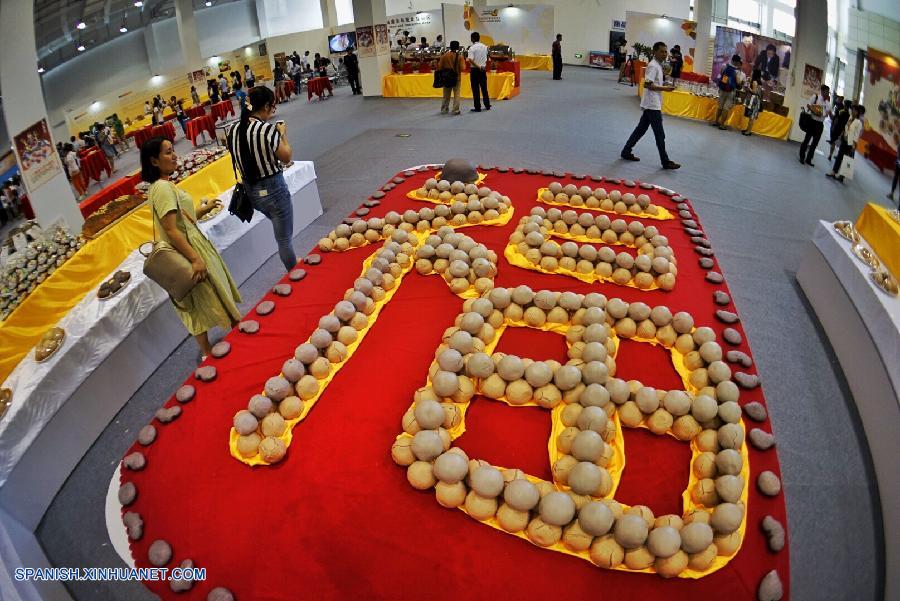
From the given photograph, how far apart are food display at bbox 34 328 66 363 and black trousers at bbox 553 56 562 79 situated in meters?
12.3

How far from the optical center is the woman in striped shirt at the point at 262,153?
10.6ft

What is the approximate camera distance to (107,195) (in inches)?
197

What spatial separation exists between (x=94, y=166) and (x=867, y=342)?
733 centimetres

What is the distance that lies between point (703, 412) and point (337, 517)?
1511mm

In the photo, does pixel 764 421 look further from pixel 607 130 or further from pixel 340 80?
pixel 340 80

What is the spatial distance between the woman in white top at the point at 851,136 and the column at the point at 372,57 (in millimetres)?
9002

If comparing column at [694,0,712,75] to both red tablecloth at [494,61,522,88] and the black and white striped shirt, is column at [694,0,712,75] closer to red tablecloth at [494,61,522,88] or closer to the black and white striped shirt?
red tablecloth at [494,61,522,88]

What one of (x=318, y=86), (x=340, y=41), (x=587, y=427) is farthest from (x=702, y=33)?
(x=340, y=41)

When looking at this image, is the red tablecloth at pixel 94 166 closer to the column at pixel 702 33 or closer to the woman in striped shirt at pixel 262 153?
the woman in striped shirt at pixel 262 153

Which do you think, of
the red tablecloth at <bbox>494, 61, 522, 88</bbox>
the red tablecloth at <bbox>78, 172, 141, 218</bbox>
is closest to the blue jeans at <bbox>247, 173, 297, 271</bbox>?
the red tablecloth at <bbox>78, 172, 141, 218</bbox>

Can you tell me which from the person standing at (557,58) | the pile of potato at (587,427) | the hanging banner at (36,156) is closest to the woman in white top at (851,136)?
the pile of potato at (587,427)

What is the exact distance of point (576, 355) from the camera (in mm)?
2387

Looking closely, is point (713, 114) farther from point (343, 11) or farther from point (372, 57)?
point (343, 11)

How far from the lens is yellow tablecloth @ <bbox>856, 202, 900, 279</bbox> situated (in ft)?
10.3
